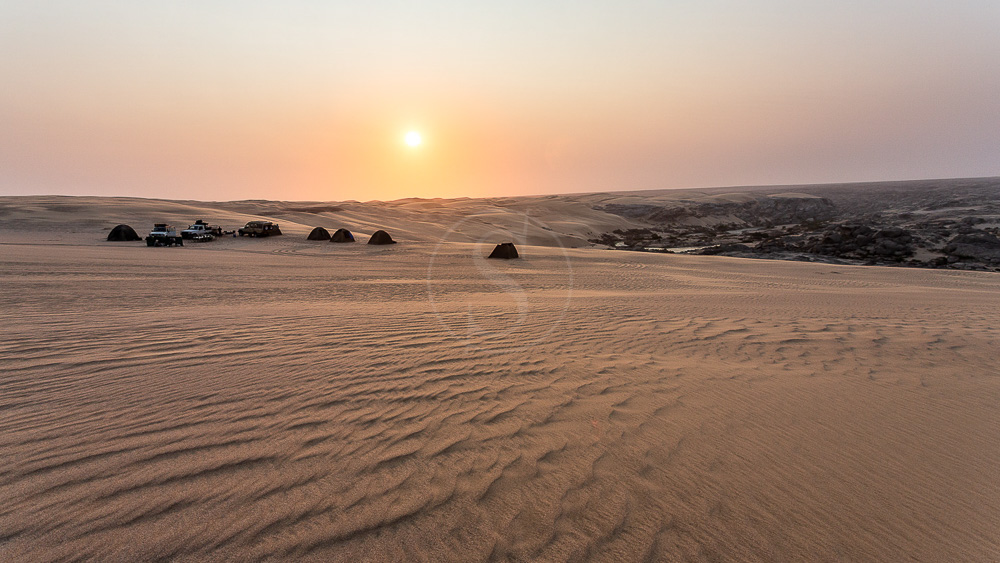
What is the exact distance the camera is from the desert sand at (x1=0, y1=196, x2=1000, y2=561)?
2.37 m

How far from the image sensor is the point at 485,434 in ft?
11.3

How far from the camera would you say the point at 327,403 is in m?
3.86

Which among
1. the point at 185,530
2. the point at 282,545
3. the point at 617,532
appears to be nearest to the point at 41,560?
the point at 185,530

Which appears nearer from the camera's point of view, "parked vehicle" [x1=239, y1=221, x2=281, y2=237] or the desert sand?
the desert sand

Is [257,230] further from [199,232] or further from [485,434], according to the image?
[485,434]

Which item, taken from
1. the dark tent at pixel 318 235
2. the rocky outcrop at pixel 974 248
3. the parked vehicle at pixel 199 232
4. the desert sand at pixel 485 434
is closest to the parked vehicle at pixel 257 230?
the parked vehicle at pixel 199 232

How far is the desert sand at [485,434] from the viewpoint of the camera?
237 cm

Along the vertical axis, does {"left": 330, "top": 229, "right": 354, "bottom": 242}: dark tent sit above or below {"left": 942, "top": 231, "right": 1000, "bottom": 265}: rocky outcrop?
above

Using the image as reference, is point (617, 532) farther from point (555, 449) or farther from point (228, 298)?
point (228, 298)

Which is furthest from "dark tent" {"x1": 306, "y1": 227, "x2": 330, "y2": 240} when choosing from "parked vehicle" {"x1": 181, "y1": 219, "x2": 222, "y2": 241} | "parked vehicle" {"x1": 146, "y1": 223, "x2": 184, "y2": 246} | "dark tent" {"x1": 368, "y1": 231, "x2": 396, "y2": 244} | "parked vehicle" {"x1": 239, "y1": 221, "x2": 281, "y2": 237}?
"parked vehicle" {"x1": 146, "y1": 223, "x2": 184, "y2": 246}

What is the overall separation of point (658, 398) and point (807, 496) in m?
1.58

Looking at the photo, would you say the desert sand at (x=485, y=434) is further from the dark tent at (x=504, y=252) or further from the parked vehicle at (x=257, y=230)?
the parked vehicle at (x=257, y=230)

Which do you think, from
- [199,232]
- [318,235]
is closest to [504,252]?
[318,235]

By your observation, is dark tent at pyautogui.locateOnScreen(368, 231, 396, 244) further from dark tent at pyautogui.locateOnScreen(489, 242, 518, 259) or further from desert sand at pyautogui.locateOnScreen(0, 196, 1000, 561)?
desert sand at pyautogui.locateOnScreen(0, 196, 1000, 561)
